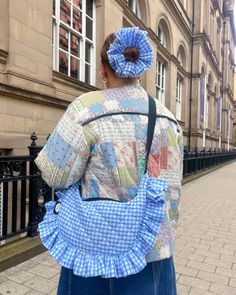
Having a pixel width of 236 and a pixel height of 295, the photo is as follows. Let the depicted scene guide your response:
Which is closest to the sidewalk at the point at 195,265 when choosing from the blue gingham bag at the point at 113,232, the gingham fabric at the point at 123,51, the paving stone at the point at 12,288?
the paving stone at the point at 12,288

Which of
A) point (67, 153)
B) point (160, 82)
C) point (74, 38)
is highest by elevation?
point (160, 82)

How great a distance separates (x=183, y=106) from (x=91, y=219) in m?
24.1

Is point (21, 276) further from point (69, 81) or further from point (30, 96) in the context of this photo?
point (69, 81)

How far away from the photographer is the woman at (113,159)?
1465mm

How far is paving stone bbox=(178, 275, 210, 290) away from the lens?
11.1ft

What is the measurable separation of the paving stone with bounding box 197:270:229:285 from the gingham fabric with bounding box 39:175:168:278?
2.43m

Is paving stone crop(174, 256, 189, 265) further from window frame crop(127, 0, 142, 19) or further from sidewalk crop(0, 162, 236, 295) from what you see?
window frame crop(127, 0, 142, 19)

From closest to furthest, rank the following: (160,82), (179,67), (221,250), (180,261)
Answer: (180,261) → (221,250) → (160,82) → (179,67)

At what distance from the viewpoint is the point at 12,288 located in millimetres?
3195

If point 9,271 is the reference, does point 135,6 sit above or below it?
above

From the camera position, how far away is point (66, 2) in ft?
31.6

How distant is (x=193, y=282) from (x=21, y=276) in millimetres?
1778

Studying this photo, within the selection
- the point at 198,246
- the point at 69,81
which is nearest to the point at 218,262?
→ the point at 198,246

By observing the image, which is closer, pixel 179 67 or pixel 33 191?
pixel 33 191
